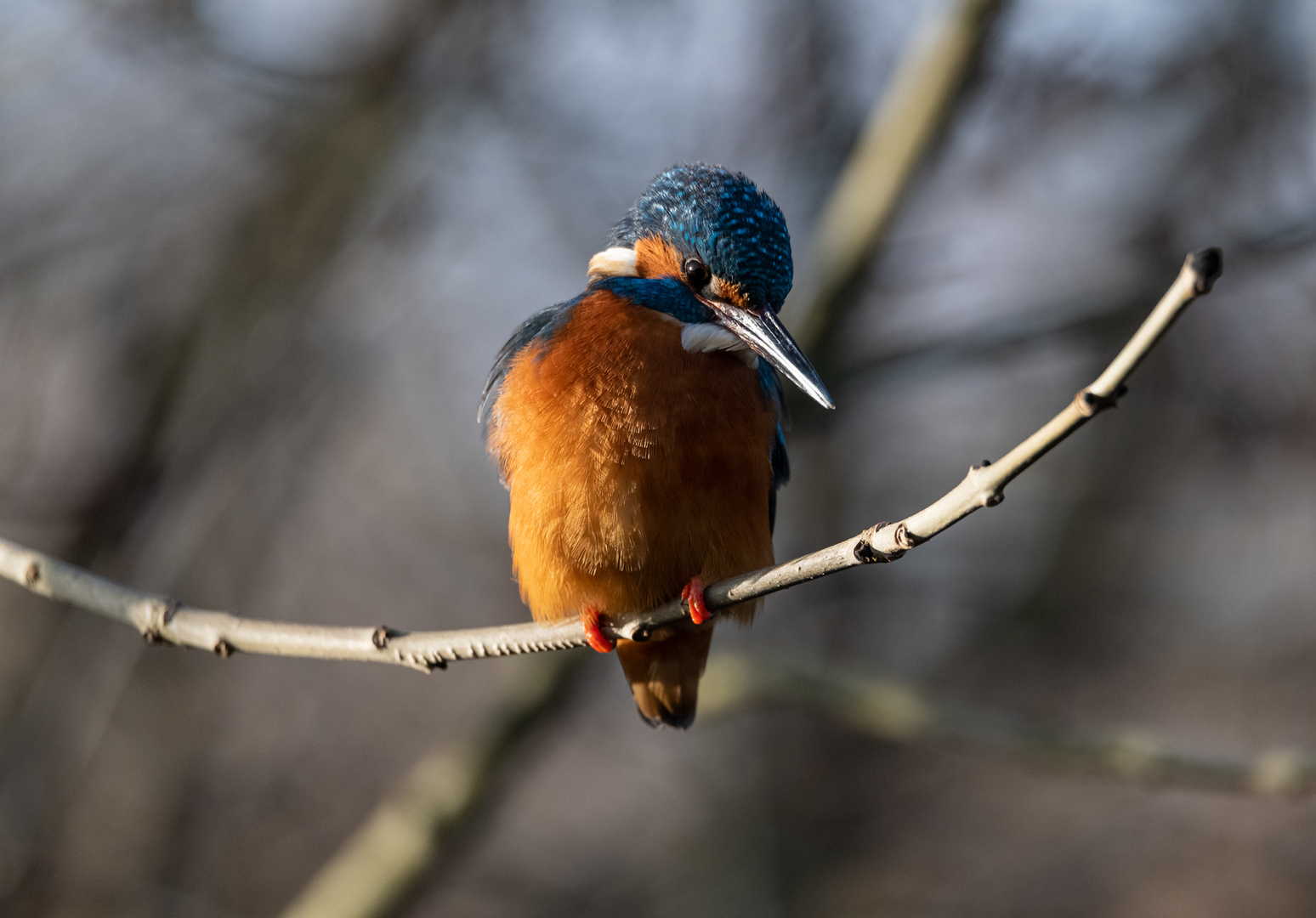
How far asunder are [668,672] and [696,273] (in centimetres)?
117

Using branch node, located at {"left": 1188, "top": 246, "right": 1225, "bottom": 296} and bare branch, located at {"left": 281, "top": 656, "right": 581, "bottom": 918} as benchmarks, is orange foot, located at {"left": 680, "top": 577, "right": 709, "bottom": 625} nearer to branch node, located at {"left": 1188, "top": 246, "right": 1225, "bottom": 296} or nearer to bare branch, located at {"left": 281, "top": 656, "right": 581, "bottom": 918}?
branch node, located at {"left": 1188, "top": 246, "right": 1225, "bottom": 296}

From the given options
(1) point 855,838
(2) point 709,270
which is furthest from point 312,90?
(1) point 855,838

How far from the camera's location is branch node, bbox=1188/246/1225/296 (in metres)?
0.97

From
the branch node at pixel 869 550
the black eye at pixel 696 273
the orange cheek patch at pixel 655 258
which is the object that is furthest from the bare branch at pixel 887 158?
the branch node at pixel 869 550

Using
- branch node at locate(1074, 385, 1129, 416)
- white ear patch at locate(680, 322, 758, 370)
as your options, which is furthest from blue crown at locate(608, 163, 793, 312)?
branch node at locate(1074, 385, 1129, 416)

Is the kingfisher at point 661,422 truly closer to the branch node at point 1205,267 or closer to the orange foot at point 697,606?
the orange foot at point 697,606

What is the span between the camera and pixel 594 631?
243cm

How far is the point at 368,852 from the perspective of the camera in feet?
15.5

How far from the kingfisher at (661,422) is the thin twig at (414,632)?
0.50 ft

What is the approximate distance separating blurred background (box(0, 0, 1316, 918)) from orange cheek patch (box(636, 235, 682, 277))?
0.80 metres

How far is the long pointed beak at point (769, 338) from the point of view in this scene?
7.47 feet

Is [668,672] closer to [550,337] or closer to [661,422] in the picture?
[661,422]

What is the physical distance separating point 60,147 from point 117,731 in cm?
327

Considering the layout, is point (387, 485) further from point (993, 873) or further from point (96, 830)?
point (993, 873)
